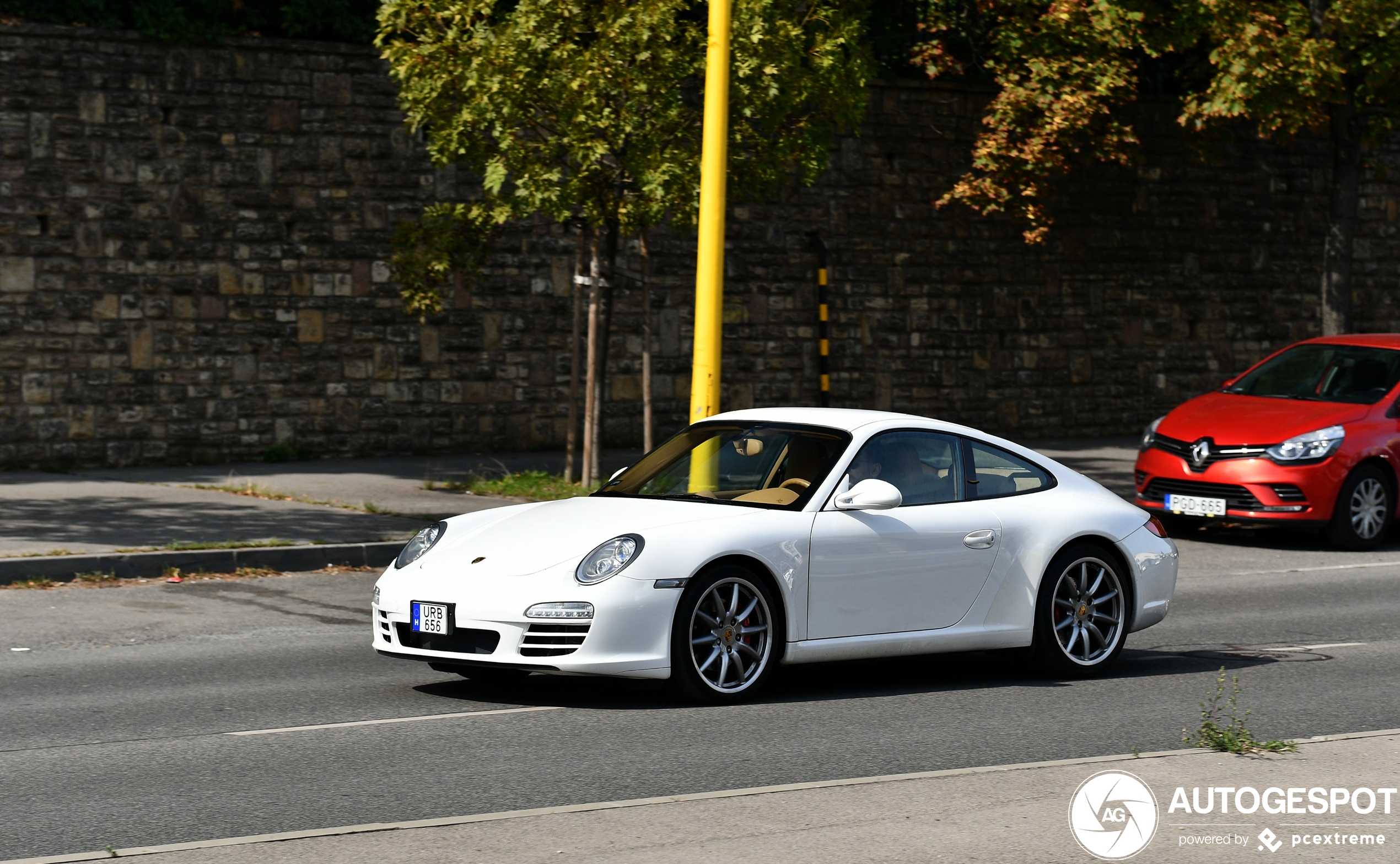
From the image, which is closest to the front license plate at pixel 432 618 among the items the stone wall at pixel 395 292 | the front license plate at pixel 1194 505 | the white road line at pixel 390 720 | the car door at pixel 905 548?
the white road line at pixel 390 720

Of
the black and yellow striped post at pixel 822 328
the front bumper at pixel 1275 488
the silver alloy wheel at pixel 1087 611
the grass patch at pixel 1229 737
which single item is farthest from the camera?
the black and yellow striped post at pixel 822 328

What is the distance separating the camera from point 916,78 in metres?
22.7

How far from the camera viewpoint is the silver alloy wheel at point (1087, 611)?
8.52 metres

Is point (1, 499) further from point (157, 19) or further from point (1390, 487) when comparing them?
point (1390, 487)

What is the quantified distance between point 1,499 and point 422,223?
468 cm

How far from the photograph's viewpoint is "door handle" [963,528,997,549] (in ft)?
26.9

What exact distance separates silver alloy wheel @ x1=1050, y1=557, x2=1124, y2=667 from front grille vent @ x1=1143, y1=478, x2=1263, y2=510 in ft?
19.0

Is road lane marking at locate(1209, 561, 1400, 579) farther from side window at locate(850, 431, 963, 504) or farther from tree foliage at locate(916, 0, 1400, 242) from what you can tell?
tree foliage at locate(916, 0, 1400, 242)

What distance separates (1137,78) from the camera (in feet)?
70.1

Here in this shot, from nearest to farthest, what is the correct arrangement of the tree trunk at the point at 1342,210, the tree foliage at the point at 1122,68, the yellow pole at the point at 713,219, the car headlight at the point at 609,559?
the car headlight at the point at 609,559, the yellow pole at the point at 713,219, the tree foliage at the point at 1122,68, the tree trunk at the point at 1342,210

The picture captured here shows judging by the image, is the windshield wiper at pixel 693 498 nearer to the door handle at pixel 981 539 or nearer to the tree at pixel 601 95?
the door handle at pixel 981 539

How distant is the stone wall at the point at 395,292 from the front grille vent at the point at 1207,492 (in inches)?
294

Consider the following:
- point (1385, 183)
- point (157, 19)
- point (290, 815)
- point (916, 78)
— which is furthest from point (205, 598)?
point (1385, 183)

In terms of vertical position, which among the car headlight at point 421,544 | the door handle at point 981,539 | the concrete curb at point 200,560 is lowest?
the concrete curb at point 200,560
